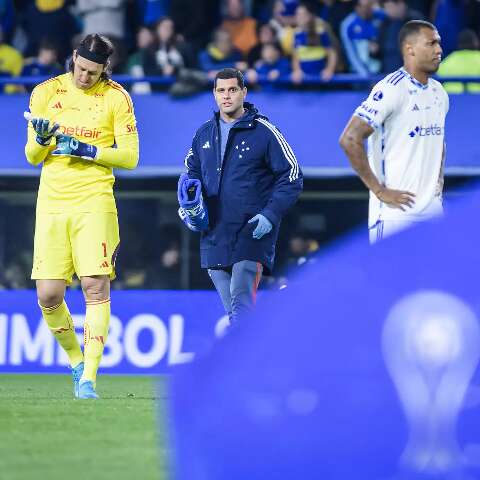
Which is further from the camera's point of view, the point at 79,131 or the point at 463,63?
the point at 463,63

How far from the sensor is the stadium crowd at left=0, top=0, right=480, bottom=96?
16.0 meters

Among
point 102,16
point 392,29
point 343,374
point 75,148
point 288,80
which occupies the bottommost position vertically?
point 343,374

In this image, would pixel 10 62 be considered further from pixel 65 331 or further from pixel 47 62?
pixel 65 331

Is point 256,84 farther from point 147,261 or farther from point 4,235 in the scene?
point 4,235

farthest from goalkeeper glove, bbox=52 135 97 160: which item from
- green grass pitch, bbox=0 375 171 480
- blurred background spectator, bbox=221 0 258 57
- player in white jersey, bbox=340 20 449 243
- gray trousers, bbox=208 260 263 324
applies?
blurred background spectator, bbox=221 0 258 57

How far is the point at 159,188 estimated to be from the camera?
18516 millimetres

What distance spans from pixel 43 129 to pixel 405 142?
2.07 metres

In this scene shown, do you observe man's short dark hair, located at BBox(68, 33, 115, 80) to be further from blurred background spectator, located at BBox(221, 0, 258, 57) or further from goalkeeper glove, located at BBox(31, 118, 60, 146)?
blurred background spectator, located at BBox(221, 0, 258, 57)

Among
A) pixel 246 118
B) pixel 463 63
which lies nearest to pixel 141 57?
pixel 463 63

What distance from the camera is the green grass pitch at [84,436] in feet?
17.7

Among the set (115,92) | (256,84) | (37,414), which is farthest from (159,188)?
(37,414)

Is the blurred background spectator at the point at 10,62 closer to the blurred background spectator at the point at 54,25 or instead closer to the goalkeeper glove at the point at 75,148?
the blurred background spectator at the point at 54,25

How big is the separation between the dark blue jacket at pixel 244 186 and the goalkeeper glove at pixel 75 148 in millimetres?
912

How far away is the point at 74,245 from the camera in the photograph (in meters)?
8.86
